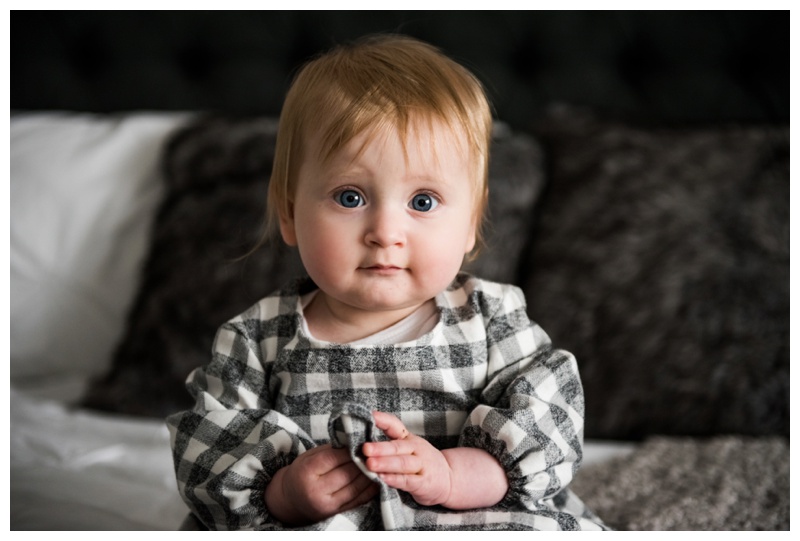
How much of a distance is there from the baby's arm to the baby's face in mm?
110

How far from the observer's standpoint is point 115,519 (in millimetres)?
819

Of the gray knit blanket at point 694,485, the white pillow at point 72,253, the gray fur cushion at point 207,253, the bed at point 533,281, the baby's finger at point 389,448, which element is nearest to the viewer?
the baby's finger at point 389,448

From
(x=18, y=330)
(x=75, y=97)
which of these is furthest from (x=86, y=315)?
(x=75, y=97)

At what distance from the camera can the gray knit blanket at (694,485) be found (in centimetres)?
83

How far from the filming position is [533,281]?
47.4 inches

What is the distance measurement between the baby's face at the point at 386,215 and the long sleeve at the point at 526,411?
0.29 feet

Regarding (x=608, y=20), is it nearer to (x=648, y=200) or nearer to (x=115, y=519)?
(x=648, y=200)

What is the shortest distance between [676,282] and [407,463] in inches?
29.0

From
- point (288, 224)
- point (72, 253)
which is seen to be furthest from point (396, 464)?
point (72, 253)

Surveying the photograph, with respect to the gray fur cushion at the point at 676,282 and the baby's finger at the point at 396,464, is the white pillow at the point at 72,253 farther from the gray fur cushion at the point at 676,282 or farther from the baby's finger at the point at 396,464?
the baby's finger at the point at 396,464

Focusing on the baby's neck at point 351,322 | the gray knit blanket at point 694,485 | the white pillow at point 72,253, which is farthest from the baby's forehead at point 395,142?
the white pillow at point 72,253

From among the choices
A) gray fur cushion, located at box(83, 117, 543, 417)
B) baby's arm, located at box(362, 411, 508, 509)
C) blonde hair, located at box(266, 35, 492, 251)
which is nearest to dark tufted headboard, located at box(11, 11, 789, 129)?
gray fur cushion, located at box(83, 117, 543, 417)

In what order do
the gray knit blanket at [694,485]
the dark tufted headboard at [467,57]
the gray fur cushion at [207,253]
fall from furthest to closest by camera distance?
the dark tufted headboard at [467,57], the gray fur cushion at [207,253], the gray knit blanket at [694,485]

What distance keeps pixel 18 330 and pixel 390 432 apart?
0.98 meters
